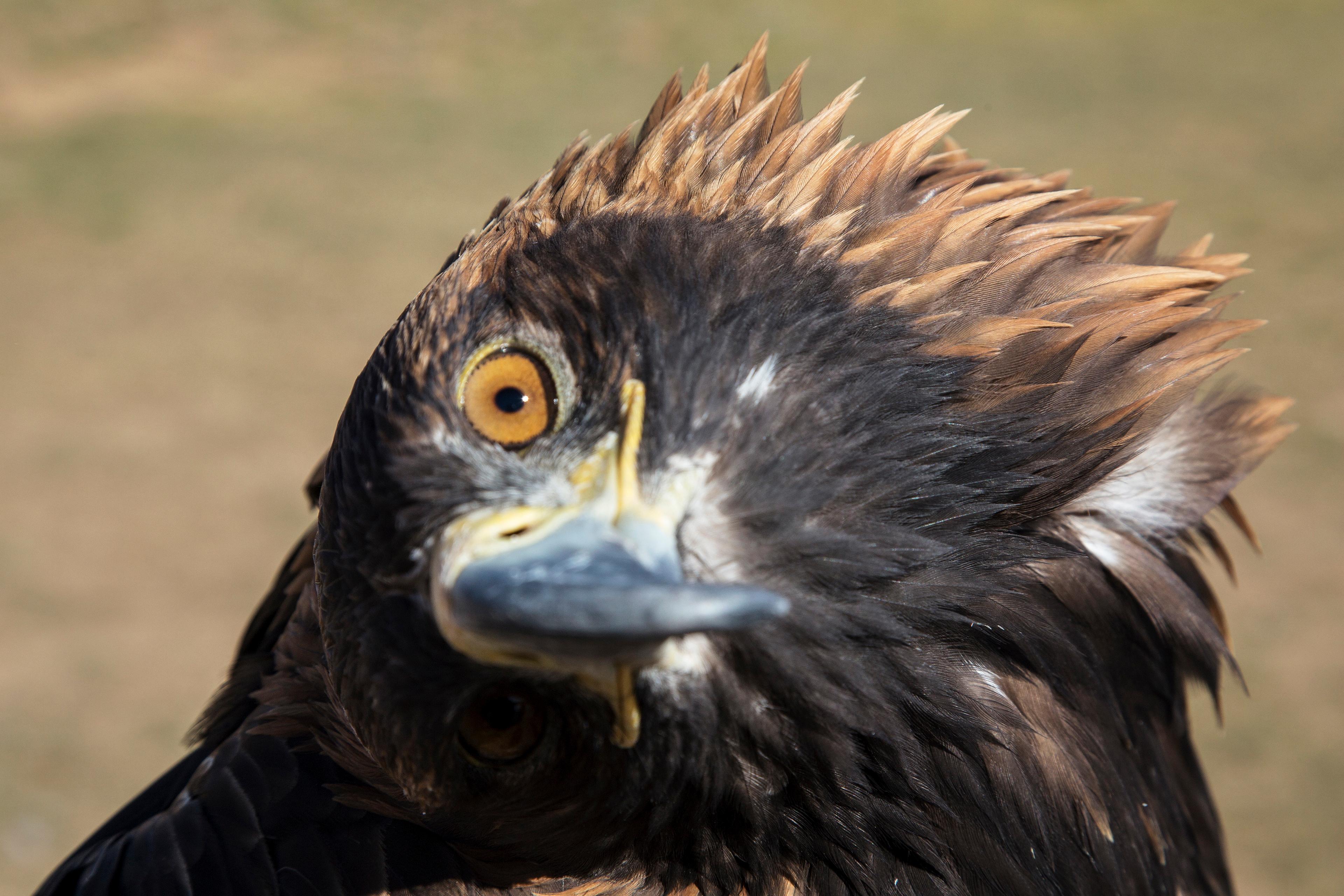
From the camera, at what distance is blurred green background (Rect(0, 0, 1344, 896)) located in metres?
6.13

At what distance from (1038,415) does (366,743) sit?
3.56ft

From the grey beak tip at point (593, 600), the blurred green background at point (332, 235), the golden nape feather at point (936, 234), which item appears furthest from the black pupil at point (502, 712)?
the blurred green background at point (332, 235)

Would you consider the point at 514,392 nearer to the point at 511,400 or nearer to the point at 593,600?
the point at 511,400

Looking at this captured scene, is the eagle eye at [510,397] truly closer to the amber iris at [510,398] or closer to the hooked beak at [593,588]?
the amber iris at [510,398]

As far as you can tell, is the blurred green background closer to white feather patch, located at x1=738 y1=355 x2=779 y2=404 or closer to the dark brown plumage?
the dark brown plumage

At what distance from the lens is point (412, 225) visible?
986cm

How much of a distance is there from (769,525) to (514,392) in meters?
0.38

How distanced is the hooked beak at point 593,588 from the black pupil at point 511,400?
0.14 m

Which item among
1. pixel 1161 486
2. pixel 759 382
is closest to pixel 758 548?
pixel 759 382

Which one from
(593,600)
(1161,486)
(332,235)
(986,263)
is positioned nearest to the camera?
(593,600)

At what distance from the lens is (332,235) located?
9.84 metres

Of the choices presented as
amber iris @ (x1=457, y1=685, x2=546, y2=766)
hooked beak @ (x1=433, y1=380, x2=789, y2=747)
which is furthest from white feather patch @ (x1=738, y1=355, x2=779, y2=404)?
amber iris @ (x1=457, y1=685, x2=546, y2=766)

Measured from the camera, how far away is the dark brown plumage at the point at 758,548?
4.90 ft

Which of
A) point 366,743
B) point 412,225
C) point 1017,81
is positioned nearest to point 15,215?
point 412,225
